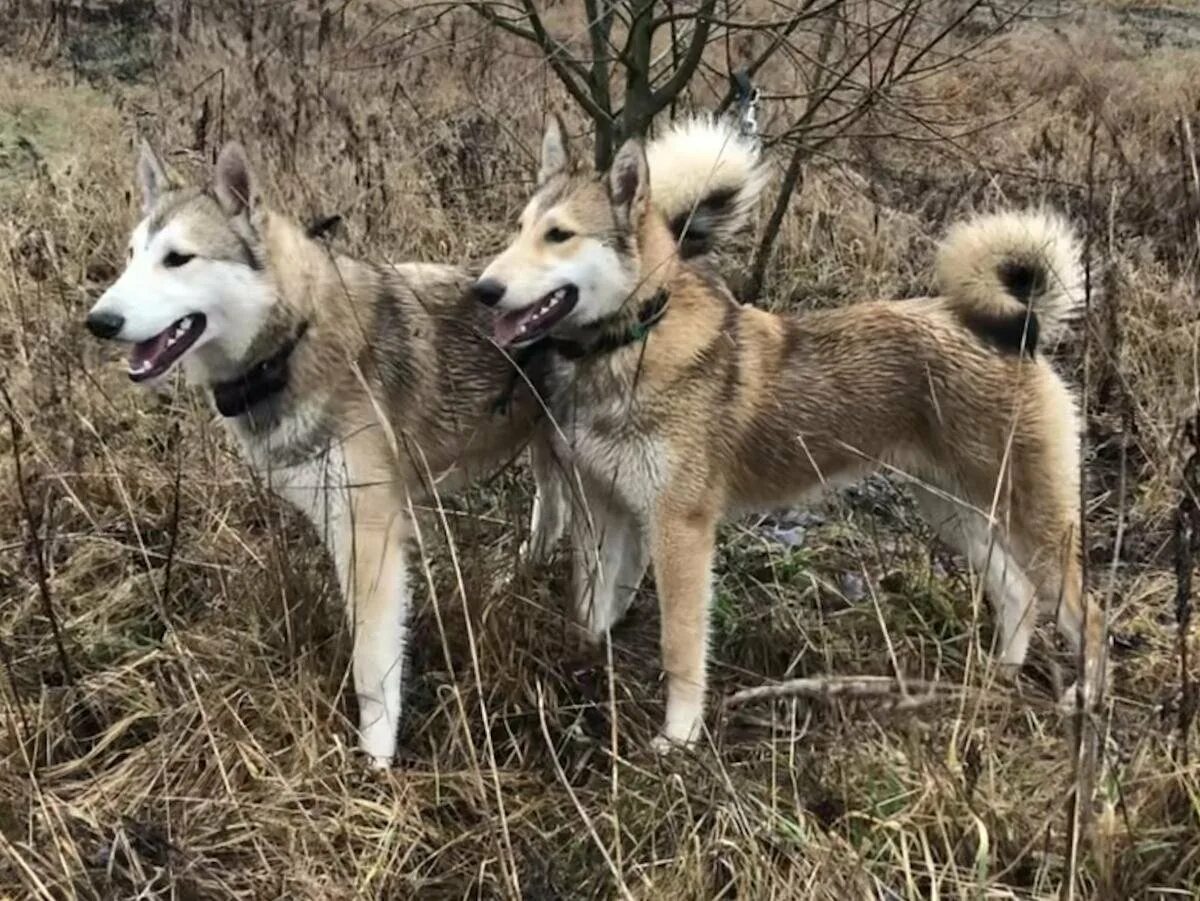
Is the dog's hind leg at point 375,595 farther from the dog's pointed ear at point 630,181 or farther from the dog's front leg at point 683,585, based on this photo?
the dog's pointed ear at point 630,181

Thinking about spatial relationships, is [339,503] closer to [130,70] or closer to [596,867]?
[596,867]

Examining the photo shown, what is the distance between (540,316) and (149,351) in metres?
0.89

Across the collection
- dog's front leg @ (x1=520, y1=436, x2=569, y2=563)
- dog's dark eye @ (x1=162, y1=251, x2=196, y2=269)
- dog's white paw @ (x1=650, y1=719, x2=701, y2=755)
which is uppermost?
dog's dark eye @ (x1=162, y1=251, x2=196, y2=269)

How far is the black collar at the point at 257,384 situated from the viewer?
2.87 m

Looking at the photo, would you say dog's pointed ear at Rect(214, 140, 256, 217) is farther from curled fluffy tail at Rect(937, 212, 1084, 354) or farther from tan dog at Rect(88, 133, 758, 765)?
curled fluffy tail at Rect(937, 212, 1084, 354)

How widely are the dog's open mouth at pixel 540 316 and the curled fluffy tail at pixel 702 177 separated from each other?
350mm

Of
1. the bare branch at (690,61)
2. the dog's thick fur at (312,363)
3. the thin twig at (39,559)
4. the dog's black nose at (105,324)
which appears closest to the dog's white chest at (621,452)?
the dog's thick fur at (312,363)

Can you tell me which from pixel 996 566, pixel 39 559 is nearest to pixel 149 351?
pixel 39 559

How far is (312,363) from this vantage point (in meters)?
2.92

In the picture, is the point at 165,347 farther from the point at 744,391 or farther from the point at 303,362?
the point at 744,391

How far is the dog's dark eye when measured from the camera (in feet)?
9.13

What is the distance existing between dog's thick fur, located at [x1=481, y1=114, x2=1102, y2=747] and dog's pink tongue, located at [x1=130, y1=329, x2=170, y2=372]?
746 millimetres

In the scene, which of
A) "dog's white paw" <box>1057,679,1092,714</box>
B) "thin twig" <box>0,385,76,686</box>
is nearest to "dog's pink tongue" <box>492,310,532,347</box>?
"thin twig" <box>0,385,76,686</box>

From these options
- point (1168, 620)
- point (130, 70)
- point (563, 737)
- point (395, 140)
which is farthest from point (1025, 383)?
point (130, 70)
